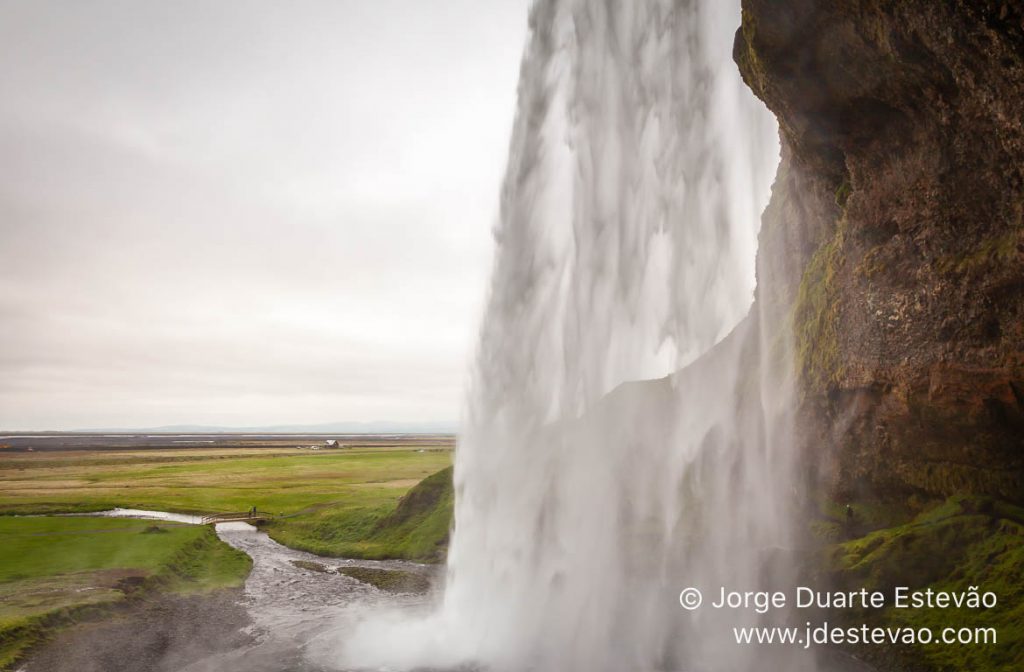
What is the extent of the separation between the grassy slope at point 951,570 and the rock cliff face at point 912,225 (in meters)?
1.67

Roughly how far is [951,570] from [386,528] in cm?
3346

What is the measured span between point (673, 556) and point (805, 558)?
255 inches

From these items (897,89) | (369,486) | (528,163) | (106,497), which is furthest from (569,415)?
(106,497)

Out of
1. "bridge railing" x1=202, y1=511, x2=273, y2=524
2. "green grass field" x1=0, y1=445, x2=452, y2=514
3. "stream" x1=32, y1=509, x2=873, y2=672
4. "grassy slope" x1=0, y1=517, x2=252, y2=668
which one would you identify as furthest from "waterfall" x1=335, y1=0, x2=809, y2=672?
"bridge railing" x1=202, y1=511, x2=273, y2=524

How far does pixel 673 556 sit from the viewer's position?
86.6ft

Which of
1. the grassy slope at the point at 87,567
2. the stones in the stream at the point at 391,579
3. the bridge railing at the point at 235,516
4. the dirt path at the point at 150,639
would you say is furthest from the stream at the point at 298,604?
the bridge railing at the point at 235,516

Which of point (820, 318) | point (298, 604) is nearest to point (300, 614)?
point (298, 604)

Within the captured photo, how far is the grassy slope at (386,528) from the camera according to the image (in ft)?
122

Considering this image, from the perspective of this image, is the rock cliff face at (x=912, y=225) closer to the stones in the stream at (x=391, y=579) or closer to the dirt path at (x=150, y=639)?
the stones in the stream at (x=391, y=579)

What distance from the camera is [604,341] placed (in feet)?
88.3

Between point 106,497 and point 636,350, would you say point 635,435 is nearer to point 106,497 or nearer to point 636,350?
point 636,350

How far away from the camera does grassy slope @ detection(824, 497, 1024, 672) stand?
581 inches

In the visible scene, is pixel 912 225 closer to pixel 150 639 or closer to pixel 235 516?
pixel 150 639

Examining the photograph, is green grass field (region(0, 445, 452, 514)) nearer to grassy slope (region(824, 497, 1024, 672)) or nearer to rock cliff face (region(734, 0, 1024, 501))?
grassy slope (region(824, 497, 1024, 672))
